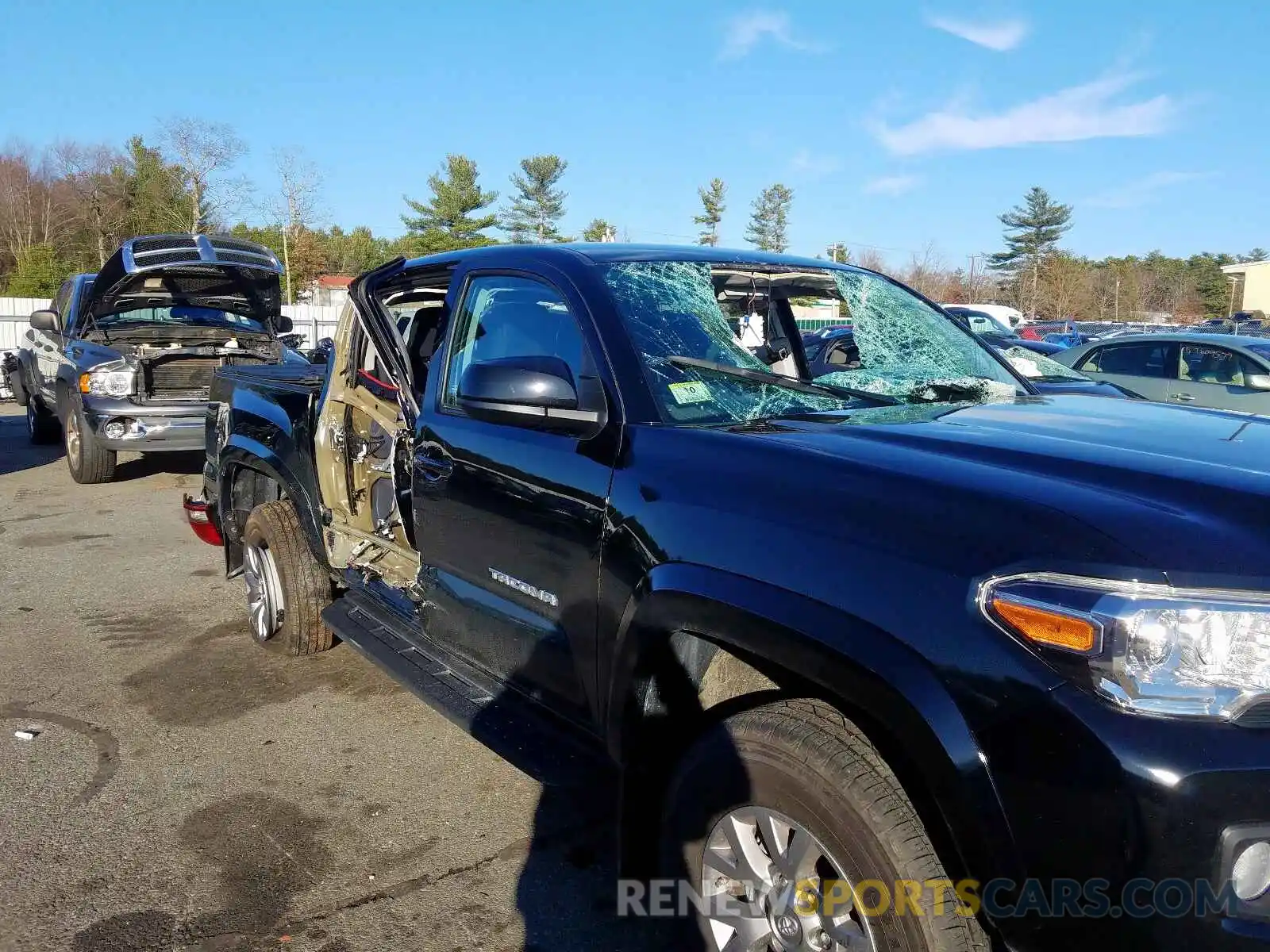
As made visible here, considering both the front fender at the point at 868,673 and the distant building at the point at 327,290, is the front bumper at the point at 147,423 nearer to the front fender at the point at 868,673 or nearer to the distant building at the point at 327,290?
the front fender at the point at 868,673

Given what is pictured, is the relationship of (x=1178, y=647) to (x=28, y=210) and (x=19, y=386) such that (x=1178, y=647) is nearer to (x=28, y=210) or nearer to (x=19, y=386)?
(x=19, y=386)

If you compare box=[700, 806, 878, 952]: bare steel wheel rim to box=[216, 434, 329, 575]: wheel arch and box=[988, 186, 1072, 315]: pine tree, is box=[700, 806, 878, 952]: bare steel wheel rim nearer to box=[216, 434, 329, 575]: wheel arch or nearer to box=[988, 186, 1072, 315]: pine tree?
box=[216, 434, 329, 575]: wheel arch

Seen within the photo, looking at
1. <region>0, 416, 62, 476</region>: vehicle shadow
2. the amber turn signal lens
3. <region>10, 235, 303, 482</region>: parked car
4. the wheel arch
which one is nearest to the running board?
the wheel arch

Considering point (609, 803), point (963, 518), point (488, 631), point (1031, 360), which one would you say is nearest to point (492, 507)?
point (488, 631)

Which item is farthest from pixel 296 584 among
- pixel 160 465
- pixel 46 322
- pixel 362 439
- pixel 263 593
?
pixel 46 322

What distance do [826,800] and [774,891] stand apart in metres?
0.34

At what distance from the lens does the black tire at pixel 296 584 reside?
460cm

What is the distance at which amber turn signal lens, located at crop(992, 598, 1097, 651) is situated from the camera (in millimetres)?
1697

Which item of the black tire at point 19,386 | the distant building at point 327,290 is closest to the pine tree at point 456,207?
the distant building at point 327,290

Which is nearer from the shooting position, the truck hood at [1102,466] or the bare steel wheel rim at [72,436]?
the truck hood at [1102,466]

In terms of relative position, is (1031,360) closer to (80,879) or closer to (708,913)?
(708,913)

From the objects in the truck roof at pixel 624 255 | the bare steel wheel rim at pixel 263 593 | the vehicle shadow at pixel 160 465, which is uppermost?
the truck roof at pixel 624 255

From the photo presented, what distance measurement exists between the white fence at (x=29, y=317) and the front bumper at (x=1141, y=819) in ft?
48.5

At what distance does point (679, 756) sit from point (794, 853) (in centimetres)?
43
